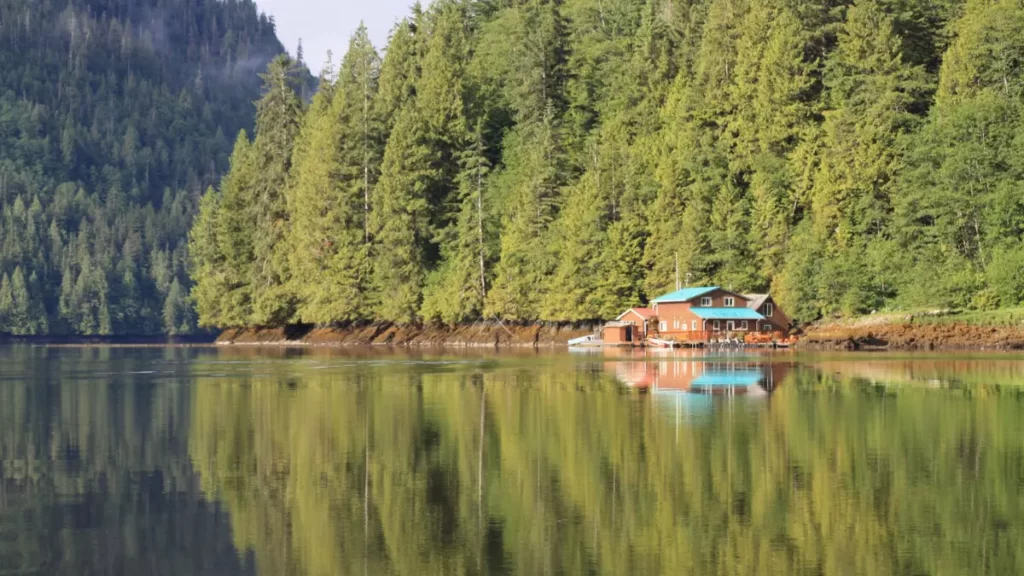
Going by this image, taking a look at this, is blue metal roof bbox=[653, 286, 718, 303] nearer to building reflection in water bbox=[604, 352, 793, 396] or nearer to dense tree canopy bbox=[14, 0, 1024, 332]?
dense tree canopy bbox=[14, 0, 1024, 332]

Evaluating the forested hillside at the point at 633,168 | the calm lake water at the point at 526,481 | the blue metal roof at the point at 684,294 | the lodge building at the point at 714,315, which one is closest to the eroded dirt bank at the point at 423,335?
the forested hillside at the point at 633,168

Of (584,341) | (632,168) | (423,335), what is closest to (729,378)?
(584,341)

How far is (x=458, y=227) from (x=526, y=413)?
77.4 m

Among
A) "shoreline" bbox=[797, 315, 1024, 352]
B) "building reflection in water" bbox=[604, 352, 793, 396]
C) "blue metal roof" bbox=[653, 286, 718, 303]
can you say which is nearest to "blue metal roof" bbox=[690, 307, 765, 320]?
"blue metal roof" bbox=[653, 286, 718, 303]

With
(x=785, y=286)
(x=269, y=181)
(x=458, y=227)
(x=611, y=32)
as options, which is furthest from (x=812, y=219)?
(x=269, y=181)

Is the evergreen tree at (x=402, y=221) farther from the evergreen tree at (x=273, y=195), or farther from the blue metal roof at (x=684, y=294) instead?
the blue metal roof at (x=684, y=294)

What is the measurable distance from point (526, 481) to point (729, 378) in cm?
3085

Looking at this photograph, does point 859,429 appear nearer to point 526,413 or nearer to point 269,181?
point 526,413

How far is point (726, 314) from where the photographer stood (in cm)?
9362

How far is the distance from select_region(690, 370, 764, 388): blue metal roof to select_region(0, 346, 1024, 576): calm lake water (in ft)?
6.12

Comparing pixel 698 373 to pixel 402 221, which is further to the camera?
pixel 402 221

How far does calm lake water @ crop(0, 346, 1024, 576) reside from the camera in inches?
794

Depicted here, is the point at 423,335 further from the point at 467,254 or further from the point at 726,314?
the point at 726,314

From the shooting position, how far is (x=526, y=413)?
131 feet
